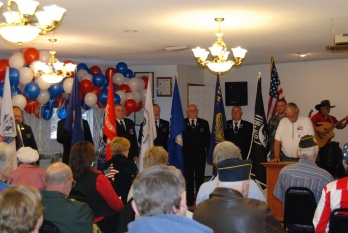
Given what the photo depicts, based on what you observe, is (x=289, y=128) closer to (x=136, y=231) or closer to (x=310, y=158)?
(x=310, y=158)

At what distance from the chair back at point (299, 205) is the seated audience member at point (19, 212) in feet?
9.21

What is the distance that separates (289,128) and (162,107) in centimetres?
488

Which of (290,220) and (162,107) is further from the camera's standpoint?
(162,107)

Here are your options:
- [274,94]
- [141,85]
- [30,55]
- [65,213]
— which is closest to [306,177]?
[65,213]

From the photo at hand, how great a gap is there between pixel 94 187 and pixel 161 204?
279 centimetres

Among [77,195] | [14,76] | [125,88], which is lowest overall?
[77,195]

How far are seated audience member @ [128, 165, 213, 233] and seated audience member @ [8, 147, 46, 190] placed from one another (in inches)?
123

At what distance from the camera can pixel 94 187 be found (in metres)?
4.96

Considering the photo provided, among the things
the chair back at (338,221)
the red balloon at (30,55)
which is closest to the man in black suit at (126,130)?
the red balloon at (30,55)

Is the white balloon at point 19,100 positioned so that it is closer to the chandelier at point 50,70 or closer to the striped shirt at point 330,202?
the chandelier at point 50,70

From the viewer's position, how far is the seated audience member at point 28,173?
5234mm

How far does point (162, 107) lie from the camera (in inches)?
501

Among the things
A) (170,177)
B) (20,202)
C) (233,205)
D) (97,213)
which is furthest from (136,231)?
(97,213)

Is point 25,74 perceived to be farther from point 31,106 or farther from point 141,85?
point 141,85
